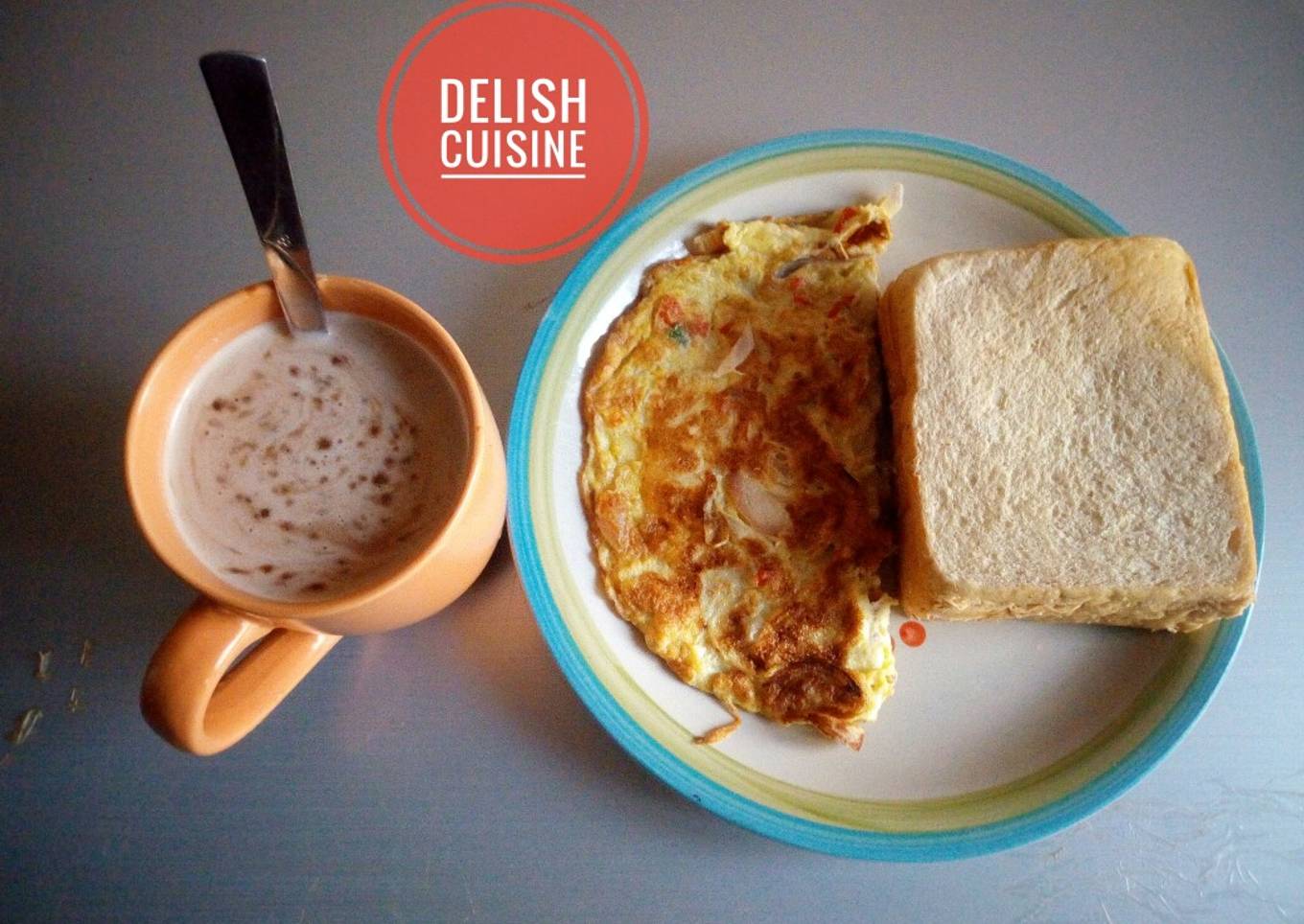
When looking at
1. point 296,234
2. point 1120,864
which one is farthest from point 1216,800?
point 296,234

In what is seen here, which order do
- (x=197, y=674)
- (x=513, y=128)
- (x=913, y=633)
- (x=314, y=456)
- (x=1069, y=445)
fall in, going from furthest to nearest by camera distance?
(x=513, y=128) < (x=913, y=633) < (x=1069, y=445) < (x=314, y=456) < (x=197, y=674)

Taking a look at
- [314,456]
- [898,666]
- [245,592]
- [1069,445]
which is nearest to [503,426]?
[314,456]

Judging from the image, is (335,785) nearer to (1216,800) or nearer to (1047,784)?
(1047,784)

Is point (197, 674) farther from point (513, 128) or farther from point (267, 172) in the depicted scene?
point (513, 128)

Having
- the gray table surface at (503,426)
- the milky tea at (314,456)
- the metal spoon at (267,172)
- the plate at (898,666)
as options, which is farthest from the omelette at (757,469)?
the metal spoon at (267,172)

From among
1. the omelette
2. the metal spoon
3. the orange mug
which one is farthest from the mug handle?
the omelette

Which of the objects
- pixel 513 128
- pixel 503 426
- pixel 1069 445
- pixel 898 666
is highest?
pixel 513 128

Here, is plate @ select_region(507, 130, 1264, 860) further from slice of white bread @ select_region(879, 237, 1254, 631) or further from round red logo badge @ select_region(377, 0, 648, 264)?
round red logo badge @ select_region(377, 0, 648, 264)
